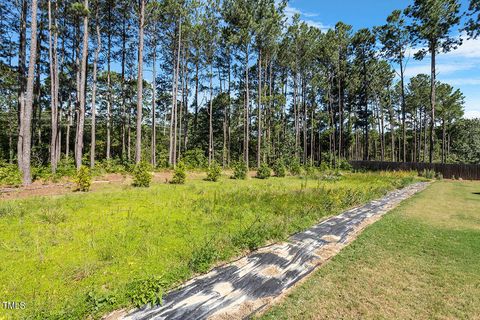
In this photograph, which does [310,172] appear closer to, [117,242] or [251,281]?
[251,281]

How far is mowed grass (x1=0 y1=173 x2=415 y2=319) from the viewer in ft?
8.59

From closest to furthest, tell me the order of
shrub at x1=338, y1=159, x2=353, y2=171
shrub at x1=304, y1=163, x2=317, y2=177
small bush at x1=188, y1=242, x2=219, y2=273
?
small bush at x1=188, y1=242, x2=219, y2=273, shrub at x1=304, y1=163, x2=317, y2=177, shrub at x1=338, y1=159, x2=353, y2=171

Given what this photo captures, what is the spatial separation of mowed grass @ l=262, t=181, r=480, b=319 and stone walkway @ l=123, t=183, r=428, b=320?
216 millimetres

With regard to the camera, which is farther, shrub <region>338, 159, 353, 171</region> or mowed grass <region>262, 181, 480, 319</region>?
shrub <region>338, 159, 353, 171</region>

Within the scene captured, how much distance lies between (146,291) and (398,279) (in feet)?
11.2

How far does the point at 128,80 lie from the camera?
22422 mm

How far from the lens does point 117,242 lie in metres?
3.94

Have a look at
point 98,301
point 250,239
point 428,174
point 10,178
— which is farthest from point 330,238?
point 428,174

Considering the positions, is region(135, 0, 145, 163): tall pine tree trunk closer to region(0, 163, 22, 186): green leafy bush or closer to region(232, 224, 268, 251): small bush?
region(0, 163, 22, 186): green leafy bush

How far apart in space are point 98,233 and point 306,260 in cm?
372

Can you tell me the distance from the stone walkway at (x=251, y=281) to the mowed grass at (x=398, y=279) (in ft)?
0.71

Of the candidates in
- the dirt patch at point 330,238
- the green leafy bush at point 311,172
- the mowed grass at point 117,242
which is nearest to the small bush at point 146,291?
the mowed grass at point 117,242

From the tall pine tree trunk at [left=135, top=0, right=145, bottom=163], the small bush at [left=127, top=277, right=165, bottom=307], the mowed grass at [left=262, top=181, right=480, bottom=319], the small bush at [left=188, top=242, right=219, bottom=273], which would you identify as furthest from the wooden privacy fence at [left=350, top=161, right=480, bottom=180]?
the small bush at [left=127, top=277, right=165, bottom=307]

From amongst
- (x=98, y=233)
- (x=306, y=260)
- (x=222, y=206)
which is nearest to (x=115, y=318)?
(x=98, y=233)
